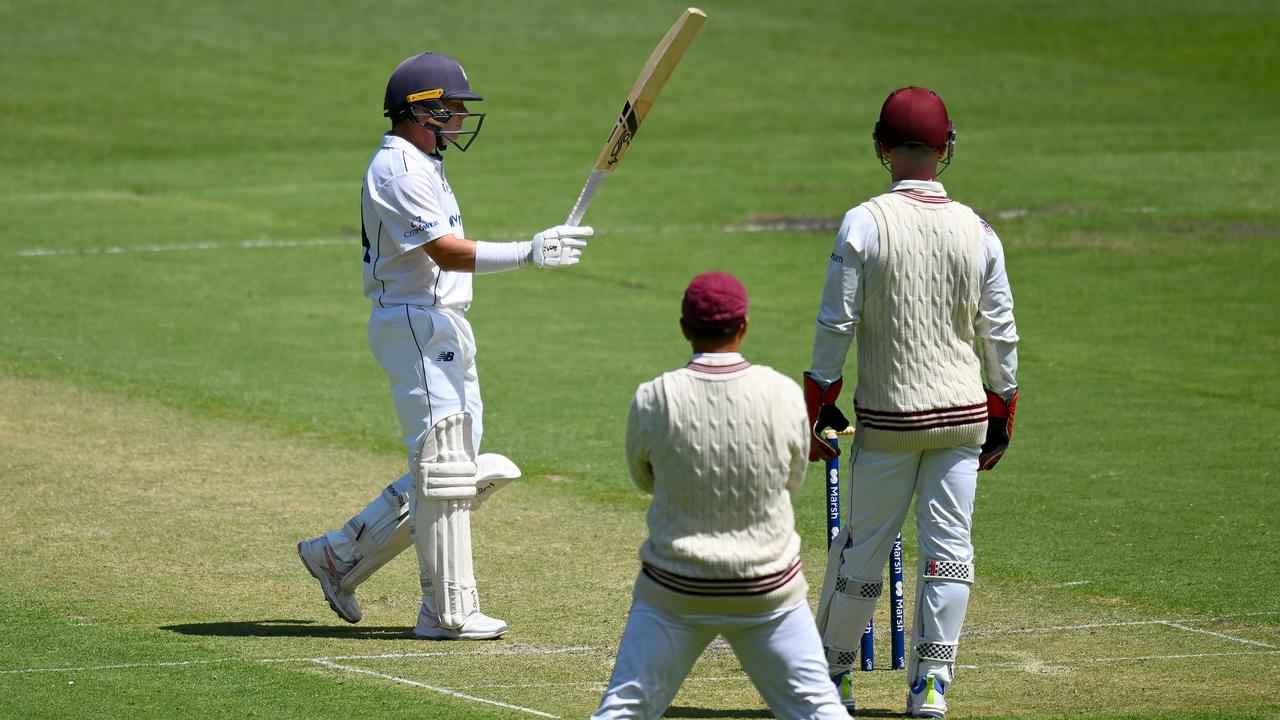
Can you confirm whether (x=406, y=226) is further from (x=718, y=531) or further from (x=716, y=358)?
(x=718, y=531)

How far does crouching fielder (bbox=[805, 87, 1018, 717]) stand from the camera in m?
6.75

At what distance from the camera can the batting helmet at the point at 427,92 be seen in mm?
8016

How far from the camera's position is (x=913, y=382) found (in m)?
6.78

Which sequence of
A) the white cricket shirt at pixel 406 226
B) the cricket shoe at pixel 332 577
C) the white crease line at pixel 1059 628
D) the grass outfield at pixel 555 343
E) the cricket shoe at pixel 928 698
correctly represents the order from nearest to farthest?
the cricket shoe at pixel 928 698 → the grass outfield at pixel 555 343 → the white cricket shirt at pixel 406 226 → the white crease line at pixel 1059 628 → the cricket shoe at pixel 332 577

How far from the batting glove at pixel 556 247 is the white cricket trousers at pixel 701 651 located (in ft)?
8.78

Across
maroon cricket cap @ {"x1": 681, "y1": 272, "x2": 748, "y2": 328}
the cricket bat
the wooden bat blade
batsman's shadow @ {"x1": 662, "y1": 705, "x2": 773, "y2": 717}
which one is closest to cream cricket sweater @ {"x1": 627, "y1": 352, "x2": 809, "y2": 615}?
maroon cricket cap @ {"x1": 681, "y1": 272, "x2": 748, "y2": 328}

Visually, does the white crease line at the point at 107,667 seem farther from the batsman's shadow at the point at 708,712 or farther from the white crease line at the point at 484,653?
the batsman's shadow at the point at 708,712

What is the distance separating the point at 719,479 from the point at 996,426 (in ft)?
6.63

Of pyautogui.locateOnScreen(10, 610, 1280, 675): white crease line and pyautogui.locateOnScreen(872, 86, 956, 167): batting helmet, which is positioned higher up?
pyautogui.locateOnScreen(872, 86, 956, 167): batting helmet

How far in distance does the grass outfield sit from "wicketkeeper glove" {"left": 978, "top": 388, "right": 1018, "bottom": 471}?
93 centimetres

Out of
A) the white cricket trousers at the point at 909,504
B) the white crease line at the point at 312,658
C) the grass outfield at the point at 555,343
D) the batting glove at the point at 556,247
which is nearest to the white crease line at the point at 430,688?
the grass outfield at the point at 555,343

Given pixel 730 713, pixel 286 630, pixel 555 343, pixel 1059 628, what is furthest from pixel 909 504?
pixel 555 343

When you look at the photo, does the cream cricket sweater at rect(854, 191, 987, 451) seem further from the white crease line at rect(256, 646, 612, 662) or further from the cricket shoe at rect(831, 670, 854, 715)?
Answer: the white crease line at rect(256, 646, 612, 662)

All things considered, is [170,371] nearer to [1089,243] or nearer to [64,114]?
[1089,243]
